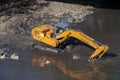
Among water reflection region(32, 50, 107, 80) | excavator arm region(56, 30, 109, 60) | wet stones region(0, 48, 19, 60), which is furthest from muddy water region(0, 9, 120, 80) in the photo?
excavator arm region(56, 30, 109, 60)

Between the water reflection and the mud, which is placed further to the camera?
the mud

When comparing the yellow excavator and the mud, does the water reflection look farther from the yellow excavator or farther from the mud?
the yellow excavator

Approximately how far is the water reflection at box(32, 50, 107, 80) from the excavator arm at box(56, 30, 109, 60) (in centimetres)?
64

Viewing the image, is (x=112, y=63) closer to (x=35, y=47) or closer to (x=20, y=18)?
(x=35, y=47)

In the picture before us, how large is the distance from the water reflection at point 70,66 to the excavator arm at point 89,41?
64 cm

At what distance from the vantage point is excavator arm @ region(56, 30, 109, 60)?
21609 mm

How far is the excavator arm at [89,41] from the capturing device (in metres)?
21.6

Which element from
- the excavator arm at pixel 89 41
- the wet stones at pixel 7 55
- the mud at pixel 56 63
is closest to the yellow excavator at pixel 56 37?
the excavator arm at pixel 89 41

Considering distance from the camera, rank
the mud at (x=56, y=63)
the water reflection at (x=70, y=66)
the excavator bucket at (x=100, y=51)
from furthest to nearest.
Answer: the excavator bucket at (x=100, y=51), the mud at (x=56, y=63), the water reflection at (x=70, y=66)

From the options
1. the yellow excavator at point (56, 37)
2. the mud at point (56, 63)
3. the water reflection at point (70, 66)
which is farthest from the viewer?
the yellow excavator at point (56, 37)

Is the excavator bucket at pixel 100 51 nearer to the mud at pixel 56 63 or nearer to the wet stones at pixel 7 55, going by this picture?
the mud at pixel 56 63

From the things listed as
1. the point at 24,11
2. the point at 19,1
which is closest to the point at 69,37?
the point at 24,11

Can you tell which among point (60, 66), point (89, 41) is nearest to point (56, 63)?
point (60, 66)

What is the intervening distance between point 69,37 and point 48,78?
386cm
